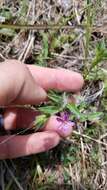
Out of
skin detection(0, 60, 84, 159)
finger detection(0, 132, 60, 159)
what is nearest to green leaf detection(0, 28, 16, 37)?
skin detection(0, 60, 84, 159)

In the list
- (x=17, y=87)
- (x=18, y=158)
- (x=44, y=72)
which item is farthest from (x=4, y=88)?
(x=18, y=158)

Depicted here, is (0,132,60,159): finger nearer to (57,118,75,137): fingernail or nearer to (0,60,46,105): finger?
(57,118,75,137): fingernail

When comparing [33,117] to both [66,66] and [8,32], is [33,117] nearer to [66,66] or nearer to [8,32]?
[66,66]

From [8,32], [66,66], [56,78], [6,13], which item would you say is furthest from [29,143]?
[6,13]

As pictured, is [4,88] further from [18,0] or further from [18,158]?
[18,0]

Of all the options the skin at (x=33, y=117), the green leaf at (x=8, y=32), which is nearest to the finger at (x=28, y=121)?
the skin at (x=33, y=117)
